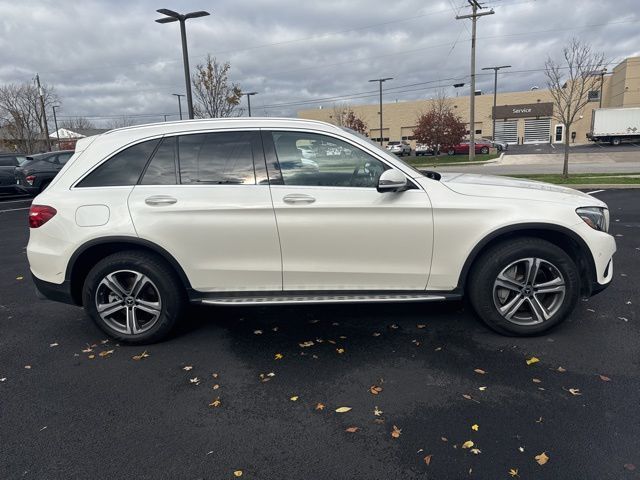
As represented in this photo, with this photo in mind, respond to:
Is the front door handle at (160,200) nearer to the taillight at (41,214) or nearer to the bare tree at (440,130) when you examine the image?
the taillight at (41,214)

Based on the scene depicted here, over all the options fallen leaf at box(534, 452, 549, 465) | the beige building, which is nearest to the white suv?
fallen leaf at box(534, 452, 549, 465)

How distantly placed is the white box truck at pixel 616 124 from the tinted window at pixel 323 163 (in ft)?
168

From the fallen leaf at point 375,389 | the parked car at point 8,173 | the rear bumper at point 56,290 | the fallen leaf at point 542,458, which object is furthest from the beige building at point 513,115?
the fallen leaf at point 542,458

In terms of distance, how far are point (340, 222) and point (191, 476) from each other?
2.00 m

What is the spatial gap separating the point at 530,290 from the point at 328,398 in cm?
187

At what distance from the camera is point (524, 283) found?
3.76 meters

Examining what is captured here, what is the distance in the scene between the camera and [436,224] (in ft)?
12.0

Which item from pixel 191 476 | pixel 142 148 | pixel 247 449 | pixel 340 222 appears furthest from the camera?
pixel 142 148

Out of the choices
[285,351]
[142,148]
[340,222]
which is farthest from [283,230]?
[142,148]

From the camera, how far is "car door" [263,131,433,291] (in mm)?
3633

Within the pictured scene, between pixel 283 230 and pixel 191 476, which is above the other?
pixel 283 230

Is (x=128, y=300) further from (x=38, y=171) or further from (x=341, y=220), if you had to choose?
(x=38, y=171)

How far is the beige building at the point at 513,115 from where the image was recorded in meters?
60.6

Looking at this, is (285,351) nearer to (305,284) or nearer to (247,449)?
(305,284)
